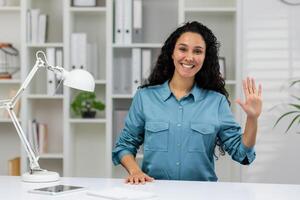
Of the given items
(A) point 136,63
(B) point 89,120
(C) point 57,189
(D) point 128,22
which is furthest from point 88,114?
(C) point 57,189

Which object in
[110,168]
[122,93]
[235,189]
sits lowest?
[110,168]

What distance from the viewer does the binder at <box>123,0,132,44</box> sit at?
3.86 metres

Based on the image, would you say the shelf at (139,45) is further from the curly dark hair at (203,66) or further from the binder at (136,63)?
the curly dark hair at (203,66)

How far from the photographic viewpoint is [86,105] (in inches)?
154

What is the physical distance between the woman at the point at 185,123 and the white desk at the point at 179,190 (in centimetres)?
30

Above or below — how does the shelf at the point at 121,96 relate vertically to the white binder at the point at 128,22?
below

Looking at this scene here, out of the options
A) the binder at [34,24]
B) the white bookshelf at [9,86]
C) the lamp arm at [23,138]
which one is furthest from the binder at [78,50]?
the lamp arm at [23,138]

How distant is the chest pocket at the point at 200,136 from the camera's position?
8.36 ft

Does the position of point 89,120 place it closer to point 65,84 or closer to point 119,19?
point 119,19

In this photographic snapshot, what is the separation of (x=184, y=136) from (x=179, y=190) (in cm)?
52

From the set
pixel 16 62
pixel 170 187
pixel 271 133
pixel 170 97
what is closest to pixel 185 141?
pixel 170 97

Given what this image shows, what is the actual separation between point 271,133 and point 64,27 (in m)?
1.63

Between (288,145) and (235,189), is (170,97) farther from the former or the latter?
(288,145)

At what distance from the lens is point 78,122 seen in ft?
12.8
